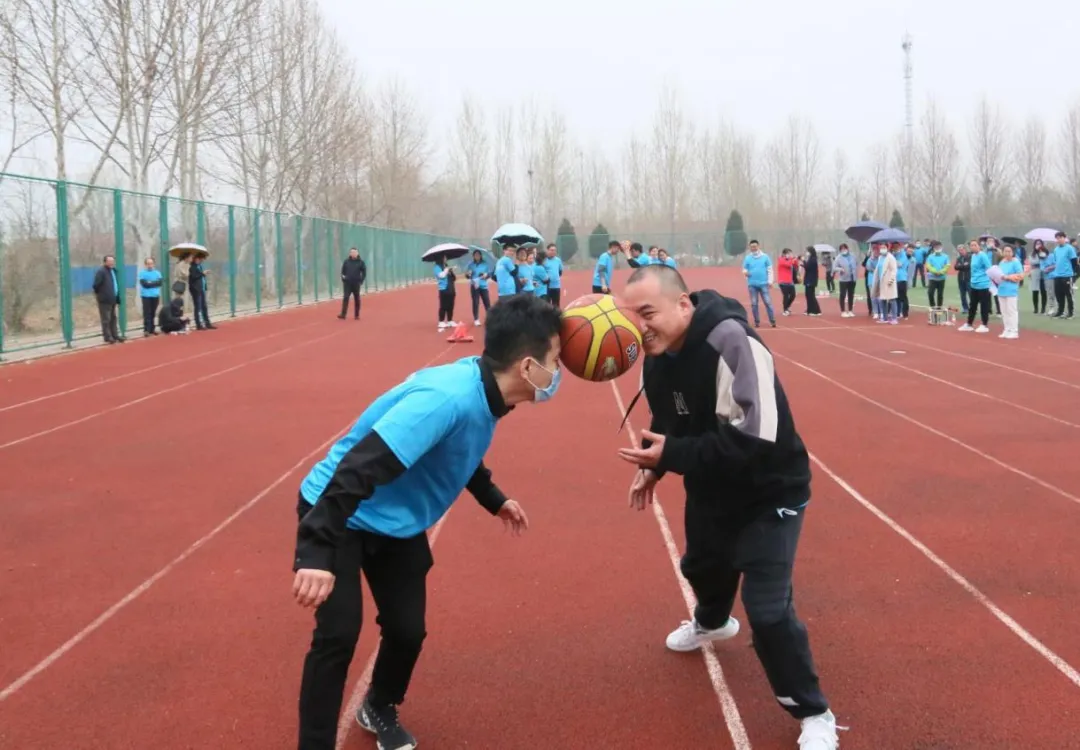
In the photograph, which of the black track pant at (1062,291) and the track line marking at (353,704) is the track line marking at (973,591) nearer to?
the track line marking at (353,704)

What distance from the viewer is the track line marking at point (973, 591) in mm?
4137

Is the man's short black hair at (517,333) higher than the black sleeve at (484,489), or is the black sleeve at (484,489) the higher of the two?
the man's short black hair at (517,333)

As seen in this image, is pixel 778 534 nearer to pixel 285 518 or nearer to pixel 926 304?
pixel 285 518

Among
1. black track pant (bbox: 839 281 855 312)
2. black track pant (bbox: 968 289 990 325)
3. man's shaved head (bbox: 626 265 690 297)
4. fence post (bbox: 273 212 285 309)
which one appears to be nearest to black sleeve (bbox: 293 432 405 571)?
man's shaved head (bbox: 626 265 690 297)

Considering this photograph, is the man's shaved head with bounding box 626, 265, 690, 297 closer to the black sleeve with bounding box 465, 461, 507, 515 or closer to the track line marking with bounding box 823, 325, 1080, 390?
the black sleeve with bounding box 465, 461, 507, 515

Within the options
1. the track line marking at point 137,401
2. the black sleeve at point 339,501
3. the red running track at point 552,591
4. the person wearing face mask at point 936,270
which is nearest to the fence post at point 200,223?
the track line marking at point 137,401

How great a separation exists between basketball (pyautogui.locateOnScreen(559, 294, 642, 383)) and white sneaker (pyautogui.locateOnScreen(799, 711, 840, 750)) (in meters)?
1.44

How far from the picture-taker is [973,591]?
5.03 meters

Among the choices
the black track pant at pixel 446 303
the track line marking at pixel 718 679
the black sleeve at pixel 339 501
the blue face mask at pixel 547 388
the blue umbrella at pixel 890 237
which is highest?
the blue umbrella at pixel 890 237

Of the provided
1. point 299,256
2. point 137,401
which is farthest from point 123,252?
point 299,256

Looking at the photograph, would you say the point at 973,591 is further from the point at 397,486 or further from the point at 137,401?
the point at 137,401

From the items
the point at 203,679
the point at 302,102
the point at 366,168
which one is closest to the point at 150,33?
the point at 302,102

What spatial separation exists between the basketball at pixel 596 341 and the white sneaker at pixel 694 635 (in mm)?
1615

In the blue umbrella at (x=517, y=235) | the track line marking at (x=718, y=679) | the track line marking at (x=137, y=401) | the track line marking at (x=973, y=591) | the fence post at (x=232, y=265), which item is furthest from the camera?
the fence post at (x=232, y=265)
